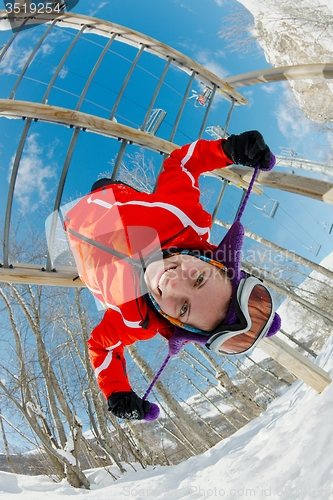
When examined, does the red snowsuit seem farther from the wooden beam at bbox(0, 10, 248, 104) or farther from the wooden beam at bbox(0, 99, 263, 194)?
the wooden beam at bbox(0, 10, 248, 104)

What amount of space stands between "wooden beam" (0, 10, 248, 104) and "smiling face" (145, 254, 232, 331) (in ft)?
7.76

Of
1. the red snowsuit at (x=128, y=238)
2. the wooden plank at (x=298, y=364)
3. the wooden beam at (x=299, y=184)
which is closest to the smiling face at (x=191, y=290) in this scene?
the red snowsuit at (x=128, y=238)

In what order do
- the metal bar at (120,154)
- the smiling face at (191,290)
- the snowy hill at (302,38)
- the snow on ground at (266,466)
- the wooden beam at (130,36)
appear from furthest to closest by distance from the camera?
the snowy hill at (302,38)
the wooden beam at (130,36)
the metal bar at (120,154)
the snow on ground at (266,466)
the smiling face at (191,290)

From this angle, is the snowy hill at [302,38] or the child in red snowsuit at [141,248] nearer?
the child in red snowsuit at [141,248]

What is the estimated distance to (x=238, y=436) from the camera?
3.90 meters

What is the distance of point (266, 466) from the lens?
2549mm

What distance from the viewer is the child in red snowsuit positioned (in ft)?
6.82

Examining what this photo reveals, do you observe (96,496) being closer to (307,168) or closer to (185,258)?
(185,258)

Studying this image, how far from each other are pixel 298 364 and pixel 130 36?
3339 mm

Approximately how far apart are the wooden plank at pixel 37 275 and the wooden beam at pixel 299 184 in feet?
5.47

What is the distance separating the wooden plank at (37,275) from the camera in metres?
2.72

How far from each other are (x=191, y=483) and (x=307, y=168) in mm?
12622

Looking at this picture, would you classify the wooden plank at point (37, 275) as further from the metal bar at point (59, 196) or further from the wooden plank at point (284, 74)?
the wooden plank at point (284, 74)

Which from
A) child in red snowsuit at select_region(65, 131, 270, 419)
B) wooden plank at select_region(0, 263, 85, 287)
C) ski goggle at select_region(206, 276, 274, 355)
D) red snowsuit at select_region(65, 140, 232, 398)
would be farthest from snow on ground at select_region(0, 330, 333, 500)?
wooden plank at select_region(0, 263, 85, 287)
